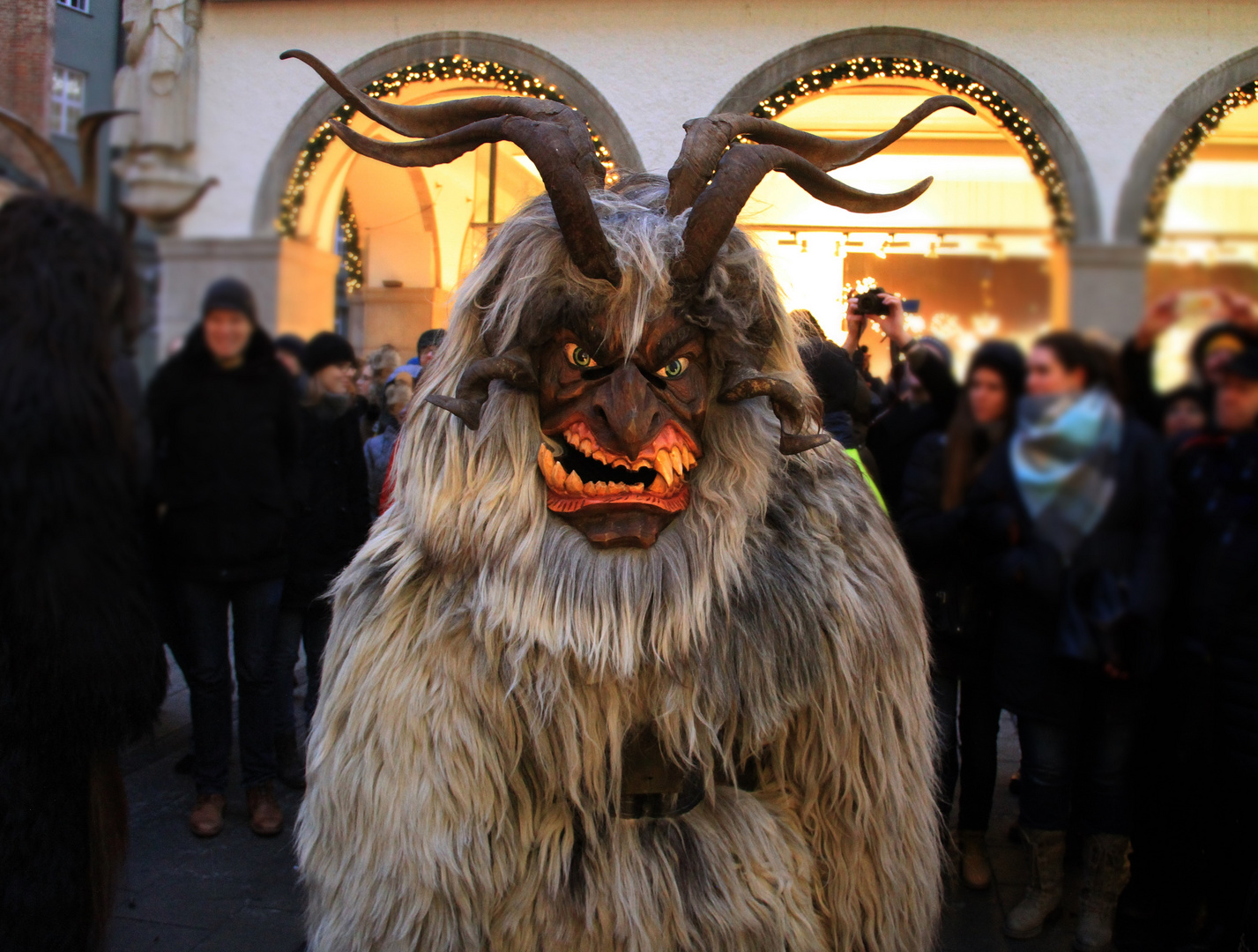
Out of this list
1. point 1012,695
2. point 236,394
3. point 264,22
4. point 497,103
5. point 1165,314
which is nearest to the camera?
point 497,103

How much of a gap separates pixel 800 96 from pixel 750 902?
21.6 feet

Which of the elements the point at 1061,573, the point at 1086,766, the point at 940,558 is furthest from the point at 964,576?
the point at 1086,766

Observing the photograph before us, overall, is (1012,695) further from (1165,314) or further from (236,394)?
(236,394)

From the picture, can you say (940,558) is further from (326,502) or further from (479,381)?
(326,502)

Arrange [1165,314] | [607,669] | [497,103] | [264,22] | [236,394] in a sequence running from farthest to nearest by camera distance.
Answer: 1. [264,22]
2. [236,394]
3. [1165,314]
4. [497,103]
5. [607,669]

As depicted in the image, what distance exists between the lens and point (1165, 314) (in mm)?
2834

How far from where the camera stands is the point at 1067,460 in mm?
2799

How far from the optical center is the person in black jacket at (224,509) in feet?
11.8

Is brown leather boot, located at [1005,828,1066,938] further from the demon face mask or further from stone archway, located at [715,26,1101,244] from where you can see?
stone archway, located at [715,26,1101,244]

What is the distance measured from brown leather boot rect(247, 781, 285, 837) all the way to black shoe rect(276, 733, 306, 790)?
337mm

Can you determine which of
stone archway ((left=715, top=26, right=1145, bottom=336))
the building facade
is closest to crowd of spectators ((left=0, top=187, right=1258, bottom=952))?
the building facade

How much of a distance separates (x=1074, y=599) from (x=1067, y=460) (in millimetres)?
391

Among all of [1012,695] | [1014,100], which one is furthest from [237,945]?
[1014,100]

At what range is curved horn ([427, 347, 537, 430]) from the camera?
1769mm
